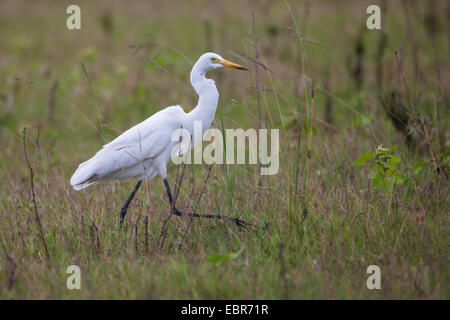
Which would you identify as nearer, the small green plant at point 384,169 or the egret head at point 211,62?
the small green plant at point 384,169

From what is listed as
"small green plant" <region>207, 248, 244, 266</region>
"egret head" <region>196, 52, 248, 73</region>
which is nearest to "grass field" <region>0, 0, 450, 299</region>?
"small green plant" <region>207, 248, 244, 266</region>

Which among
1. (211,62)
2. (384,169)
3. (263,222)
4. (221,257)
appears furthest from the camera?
(211,62)

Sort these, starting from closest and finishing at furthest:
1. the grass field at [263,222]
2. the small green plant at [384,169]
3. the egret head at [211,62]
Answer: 1. the grass field at [263,222]
2. the small green plant at [384,169]
3. the egret head at [211,62]

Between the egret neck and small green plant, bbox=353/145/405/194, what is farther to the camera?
the egret neck

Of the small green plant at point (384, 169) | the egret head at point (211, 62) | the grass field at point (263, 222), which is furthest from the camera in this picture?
the egret head at point (211, 62)

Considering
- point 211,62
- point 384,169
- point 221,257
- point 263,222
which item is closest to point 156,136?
point 211,62

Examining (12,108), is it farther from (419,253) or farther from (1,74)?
(419,253)

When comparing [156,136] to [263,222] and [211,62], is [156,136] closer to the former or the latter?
[211,62]

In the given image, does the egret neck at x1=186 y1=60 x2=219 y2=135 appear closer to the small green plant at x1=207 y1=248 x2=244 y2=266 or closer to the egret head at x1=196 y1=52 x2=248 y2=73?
the egret head at x1=196 y1=52 x2=248 y2=73

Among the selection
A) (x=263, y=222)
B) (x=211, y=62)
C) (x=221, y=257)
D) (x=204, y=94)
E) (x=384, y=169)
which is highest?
(x=211, y=62)

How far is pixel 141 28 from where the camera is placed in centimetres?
1256

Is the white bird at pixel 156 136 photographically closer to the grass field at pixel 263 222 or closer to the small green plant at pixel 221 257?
the grass field at pixel 263 222

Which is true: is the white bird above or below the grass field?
above

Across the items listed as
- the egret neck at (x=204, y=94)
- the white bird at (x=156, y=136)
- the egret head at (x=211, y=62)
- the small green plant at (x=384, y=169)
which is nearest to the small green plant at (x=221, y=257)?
the white bird at (x=156, y=136)
